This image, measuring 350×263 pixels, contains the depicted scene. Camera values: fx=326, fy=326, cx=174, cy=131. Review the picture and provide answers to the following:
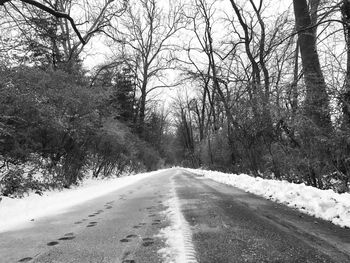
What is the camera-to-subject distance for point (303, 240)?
14.0 ft

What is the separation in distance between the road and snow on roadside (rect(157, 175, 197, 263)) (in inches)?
3.4

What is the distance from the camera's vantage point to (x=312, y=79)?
30.0ft

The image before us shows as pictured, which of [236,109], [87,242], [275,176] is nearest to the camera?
[87,242]

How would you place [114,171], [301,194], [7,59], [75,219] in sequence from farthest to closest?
[114,171]
[7,59]
[301,194]
[75,219]

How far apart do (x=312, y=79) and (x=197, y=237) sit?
6554 mm

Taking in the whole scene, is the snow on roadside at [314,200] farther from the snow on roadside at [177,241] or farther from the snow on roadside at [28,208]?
the snow on roadside at [28,208]

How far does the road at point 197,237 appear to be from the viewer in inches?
147

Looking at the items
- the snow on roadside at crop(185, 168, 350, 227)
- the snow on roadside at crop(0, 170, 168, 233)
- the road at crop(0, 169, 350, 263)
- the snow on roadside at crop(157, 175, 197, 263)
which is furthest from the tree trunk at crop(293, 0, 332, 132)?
the snow on roadside at crop(0, 170, 168, 233)

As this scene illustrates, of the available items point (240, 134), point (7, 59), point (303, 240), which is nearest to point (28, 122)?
point (7, 59)

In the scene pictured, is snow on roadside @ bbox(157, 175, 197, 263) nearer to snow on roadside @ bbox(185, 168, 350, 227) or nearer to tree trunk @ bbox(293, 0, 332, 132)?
snow on roadside @ bbox(185, 168, 350, 227)

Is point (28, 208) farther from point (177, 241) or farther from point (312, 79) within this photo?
point (312, 79)

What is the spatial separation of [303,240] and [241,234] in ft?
2.70

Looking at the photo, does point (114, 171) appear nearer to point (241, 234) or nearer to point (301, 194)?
point (301, 194)

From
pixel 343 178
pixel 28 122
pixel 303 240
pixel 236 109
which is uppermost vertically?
pixel 236 109
